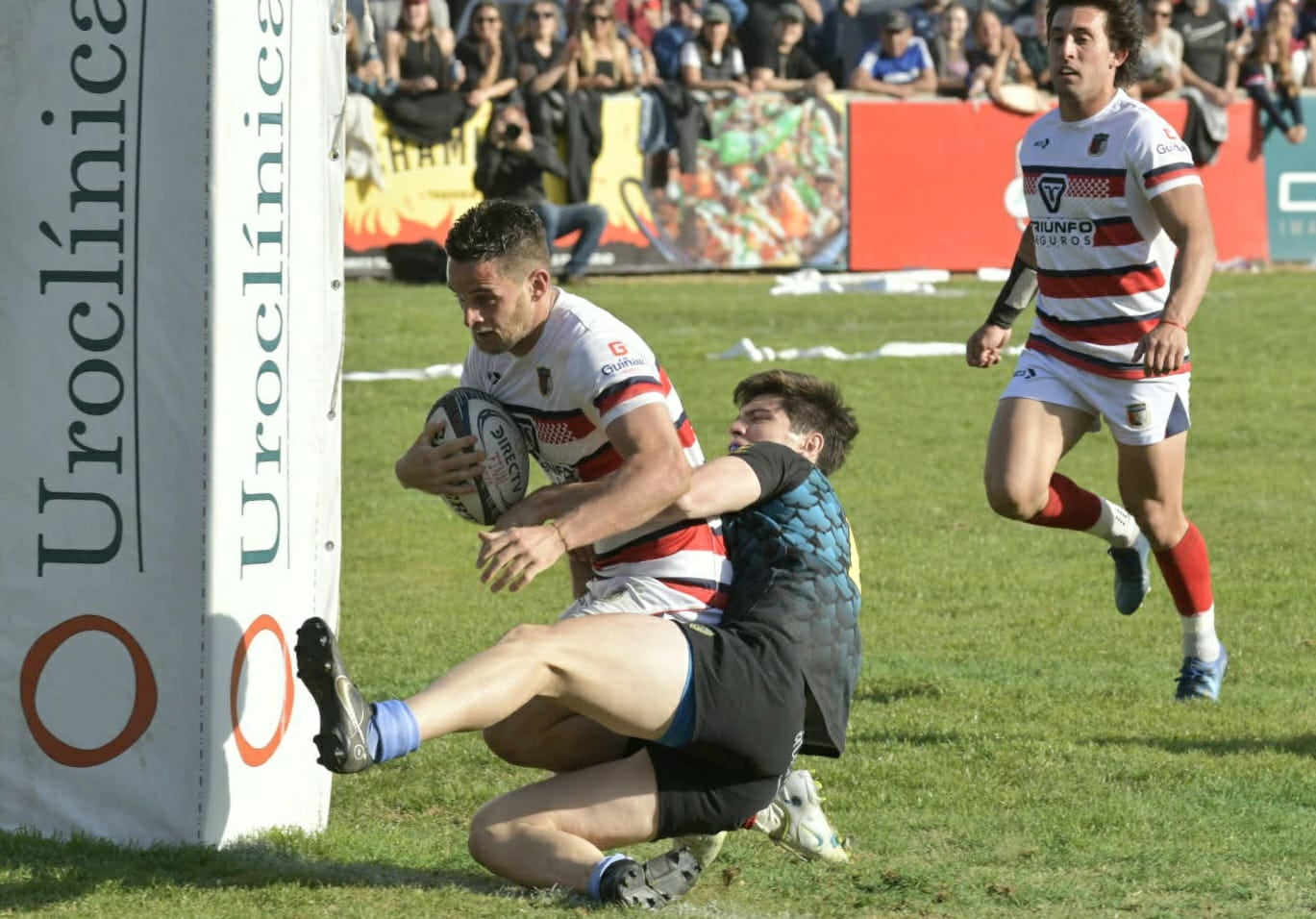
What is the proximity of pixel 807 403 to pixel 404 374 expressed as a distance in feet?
34.4

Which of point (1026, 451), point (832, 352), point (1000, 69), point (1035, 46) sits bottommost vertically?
point (832, 352)

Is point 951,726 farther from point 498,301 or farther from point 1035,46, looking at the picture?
point 1035,46

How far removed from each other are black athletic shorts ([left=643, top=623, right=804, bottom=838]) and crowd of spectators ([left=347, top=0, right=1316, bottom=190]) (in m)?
15.1

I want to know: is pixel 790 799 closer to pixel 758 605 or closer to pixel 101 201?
pixel 758 605

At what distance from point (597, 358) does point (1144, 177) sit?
2804 mm

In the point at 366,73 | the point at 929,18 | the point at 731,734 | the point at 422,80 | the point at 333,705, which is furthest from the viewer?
the point at 929,18

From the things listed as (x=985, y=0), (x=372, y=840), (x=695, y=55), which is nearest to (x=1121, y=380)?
(x=372, y=840)

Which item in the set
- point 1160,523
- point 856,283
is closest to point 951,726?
point 1160,523

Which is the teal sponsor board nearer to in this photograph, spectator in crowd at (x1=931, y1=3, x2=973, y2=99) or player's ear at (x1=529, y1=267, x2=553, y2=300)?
spectator in crowd at (x1=931, y1=3, x2=973, y2=99)

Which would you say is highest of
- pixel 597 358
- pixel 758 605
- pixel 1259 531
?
pixel 597 358

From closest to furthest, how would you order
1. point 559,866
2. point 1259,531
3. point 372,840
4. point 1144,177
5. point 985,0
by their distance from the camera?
→ 1. point 559,866
2. point 372,840
3. point 1144,177
4. point 1259,531
5. point 985,0

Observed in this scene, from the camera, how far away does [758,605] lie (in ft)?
18.3

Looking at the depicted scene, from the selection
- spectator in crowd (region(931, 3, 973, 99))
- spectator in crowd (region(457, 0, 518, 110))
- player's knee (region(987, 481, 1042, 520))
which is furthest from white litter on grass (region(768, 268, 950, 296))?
player's knee (region(987, 481, 1042, 520))

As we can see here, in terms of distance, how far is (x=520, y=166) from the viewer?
21.3 meters
